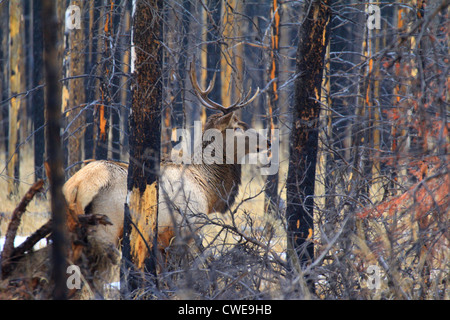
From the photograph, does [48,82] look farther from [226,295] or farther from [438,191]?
[438,191]

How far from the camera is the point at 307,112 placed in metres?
5.72

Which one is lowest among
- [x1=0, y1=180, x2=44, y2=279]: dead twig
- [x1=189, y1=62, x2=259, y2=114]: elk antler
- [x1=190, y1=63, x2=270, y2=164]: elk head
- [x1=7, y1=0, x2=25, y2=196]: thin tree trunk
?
[x1=0, y1=180, x2=44, y2=279]: dead twig

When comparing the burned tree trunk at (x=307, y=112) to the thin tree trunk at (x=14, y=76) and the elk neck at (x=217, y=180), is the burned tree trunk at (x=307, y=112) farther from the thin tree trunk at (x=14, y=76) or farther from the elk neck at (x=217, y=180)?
the thin tree trunk at (x=14, y=76)

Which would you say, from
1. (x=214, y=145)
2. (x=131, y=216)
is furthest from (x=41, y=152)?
(x=131, y=216)

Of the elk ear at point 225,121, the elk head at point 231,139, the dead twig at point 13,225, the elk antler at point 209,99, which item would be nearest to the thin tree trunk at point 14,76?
the elk head at point 231,139

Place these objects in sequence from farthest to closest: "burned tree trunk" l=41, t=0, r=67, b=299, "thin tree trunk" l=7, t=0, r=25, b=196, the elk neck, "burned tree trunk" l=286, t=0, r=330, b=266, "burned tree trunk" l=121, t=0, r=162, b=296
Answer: "thin tree trunk" l=7, t=0, r=25, b=196 → the elk neck → "burned tree trunk" l=286, t=0, r=330, b=266 → "burned tree trunk" l=121, t=0, r=162, b=296 → "burned tree trunk" l=41, t=0, r=67, b=299

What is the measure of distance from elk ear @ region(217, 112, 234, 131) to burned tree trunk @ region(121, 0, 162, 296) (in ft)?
7.12

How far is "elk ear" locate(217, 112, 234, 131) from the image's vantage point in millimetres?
7297

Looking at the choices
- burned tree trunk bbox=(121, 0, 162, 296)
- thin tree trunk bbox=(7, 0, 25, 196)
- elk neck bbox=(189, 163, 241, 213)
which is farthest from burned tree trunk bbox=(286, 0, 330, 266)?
thin tree trunk bbox=(7, 0, 25, 196)

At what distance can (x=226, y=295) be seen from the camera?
437cm

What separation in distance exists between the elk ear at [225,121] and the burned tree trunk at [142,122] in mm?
2170

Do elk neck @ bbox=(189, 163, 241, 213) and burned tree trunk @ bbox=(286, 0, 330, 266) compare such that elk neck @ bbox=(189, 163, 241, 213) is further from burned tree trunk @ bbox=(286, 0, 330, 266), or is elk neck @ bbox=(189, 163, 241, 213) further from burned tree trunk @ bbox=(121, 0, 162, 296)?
burned tree trunk @ bbox=(121, 0, 162, 296)

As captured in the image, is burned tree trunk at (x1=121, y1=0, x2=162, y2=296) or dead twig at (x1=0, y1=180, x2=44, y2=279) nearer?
dead twig at (x1=0, y1=180, x2=44, y2=279)

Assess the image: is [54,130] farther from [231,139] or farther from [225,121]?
[231,139]
